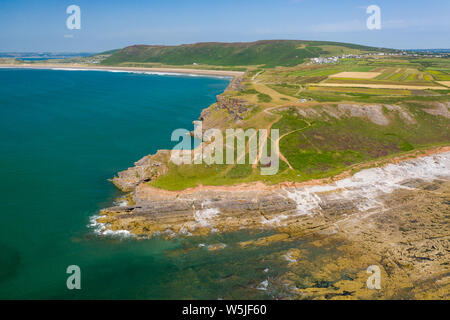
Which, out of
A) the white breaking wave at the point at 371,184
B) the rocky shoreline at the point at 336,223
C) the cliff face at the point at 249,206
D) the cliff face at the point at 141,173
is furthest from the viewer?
the cliff face at the point at 141,173

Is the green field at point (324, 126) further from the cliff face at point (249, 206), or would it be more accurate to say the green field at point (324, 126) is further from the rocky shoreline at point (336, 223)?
the rocky shoreline at point (336, 223)

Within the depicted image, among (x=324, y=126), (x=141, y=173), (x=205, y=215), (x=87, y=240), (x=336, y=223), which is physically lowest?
(x=87, y=240)

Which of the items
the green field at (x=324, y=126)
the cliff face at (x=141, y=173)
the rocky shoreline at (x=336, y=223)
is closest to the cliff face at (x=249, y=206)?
the rocky shoreline at (x=336, y=223)

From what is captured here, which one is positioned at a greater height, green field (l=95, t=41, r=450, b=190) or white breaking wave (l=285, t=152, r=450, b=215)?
green field (l=95, t=41, r=450, b=190)

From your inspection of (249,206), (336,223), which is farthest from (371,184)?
(249,206)

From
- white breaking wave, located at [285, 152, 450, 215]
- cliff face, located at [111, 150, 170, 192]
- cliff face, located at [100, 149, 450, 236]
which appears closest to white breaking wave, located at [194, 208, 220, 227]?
cliff face, located at [100, 149, 450, 236]

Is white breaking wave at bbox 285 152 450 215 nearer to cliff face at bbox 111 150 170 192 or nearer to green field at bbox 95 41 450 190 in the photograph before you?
green field at bbox 95 41 450 190

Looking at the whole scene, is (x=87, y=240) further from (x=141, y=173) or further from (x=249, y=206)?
(x=249, y=206)
